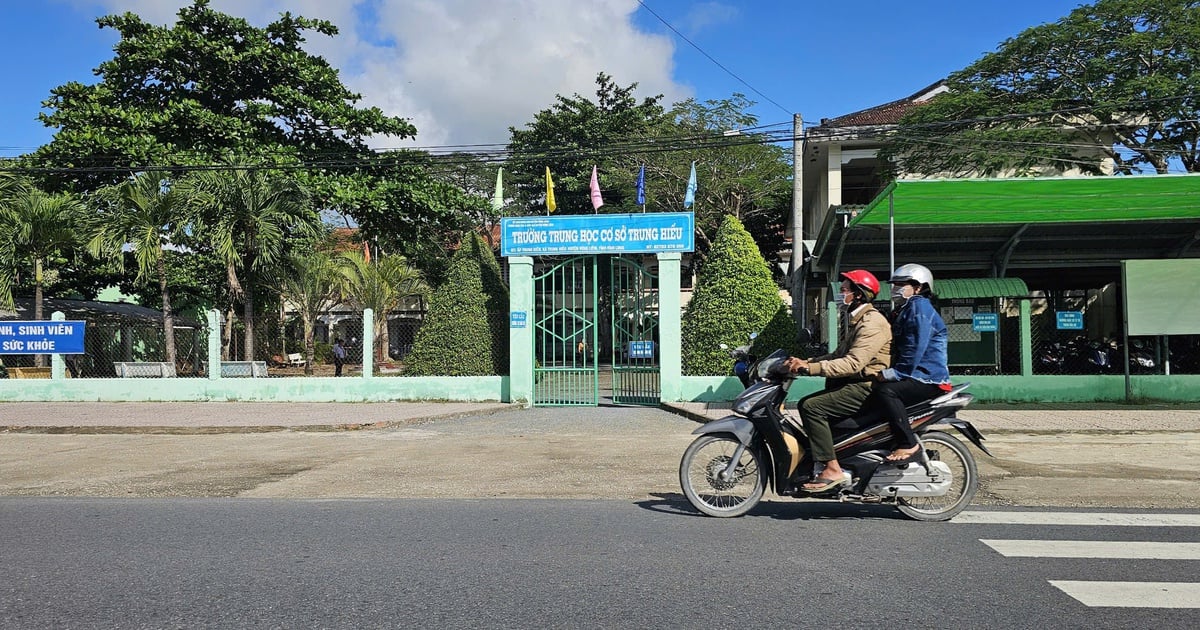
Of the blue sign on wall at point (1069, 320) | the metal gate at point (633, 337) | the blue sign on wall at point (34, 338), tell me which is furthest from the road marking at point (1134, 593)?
the blue sign on wall at point (34, 338)

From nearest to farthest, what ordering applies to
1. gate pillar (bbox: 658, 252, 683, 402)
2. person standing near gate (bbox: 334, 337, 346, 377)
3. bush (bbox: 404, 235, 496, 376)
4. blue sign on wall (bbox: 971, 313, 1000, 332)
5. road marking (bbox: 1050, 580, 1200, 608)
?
road marking (bbox: 1050, 580, 1200, 608)
blue sign on wall (bbox: 971, 313, 1000, 332)
gate pillar (bbox: 658, 252, 683, 402)
bush (bbox: 404, 235, 496, 376)
person standing near gate (bbox: 334, 337, 346, 377)

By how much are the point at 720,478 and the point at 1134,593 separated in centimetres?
263

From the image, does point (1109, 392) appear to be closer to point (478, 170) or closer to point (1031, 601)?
point (1031, 601)

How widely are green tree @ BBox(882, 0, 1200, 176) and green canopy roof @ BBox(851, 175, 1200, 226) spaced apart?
20.8 feet

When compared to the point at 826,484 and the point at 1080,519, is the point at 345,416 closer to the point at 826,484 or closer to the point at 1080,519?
the point at 826,484

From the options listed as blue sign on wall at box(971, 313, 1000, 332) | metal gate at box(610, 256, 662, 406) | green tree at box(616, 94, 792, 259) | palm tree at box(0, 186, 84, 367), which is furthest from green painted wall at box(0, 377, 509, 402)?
green tree at box(616, 94, 792, 259)

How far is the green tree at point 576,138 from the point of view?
35.3 m

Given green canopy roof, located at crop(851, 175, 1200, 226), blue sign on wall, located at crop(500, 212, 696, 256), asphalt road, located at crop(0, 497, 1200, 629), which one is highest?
green canopy roof, located at crop(851, 175, 1200, 226)

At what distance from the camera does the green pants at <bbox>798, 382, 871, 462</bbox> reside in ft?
19.4

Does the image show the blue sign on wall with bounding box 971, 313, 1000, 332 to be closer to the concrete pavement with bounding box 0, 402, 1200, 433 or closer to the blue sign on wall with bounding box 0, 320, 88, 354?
the concrete pavement with bounding box 0, 402, 1200, 433

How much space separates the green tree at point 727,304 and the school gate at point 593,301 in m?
0.52

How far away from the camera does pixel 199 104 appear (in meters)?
21.4

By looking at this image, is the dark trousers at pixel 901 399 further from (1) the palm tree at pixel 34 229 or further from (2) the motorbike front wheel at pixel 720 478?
A: (1) the palm tree at pixel 34 229

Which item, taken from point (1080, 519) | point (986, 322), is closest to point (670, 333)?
point (986, 322)
